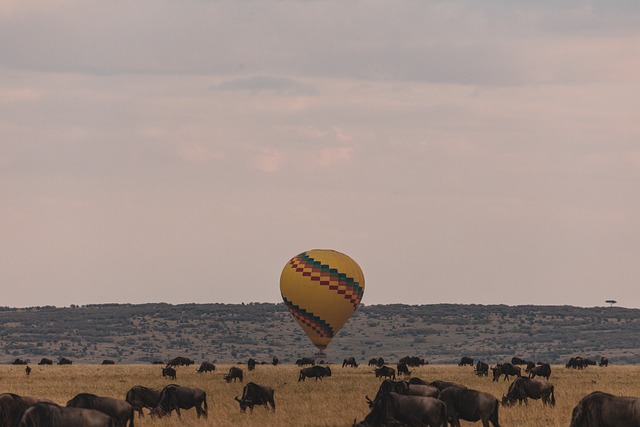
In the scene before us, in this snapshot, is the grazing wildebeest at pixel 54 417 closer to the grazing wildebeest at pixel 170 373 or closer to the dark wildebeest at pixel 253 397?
the dark wildebeest at pixel 253 397

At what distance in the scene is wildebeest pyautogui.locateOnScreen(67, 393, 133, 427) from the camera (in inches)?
1210

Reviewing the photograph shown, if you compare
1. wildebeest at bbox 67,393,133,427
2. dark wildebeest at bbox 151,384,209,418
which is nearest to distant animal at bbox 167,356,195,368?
dark wildebeest at bbox 151,384,209,418

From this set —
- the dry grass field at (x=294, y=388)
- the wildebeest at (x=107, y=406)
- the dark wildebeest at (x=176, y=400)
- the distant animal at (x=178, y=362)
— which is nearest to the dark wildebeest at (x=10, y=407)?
the wildebeest at (x=107, y=406)

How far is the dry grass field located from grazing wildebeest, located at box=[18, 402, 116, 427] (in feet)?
29.0

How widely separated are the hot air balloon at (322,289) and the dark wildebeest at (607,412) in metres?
63.4

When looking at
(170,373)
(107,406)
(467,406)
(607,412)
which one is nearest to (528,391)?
(467,406)

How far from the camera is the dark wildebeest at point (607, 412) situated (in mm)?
27531

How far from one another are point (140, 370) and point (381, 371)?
744 inches

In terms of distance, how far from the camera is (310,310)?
92.8 meters

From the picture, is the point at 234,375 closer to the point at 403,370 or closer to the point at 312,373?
the point at 312,373

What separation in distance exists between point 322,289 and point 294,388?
37184 millimetres

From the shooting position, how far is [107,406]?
3095cm

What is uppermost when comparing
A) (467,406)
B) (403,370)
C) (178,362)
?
(178,362)

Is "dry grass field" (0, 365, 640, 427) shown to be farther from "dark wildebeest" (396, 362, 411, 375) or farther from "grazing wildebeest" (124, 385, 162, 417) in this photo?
"dark wildebeest" (396, 362, 411, 375)
